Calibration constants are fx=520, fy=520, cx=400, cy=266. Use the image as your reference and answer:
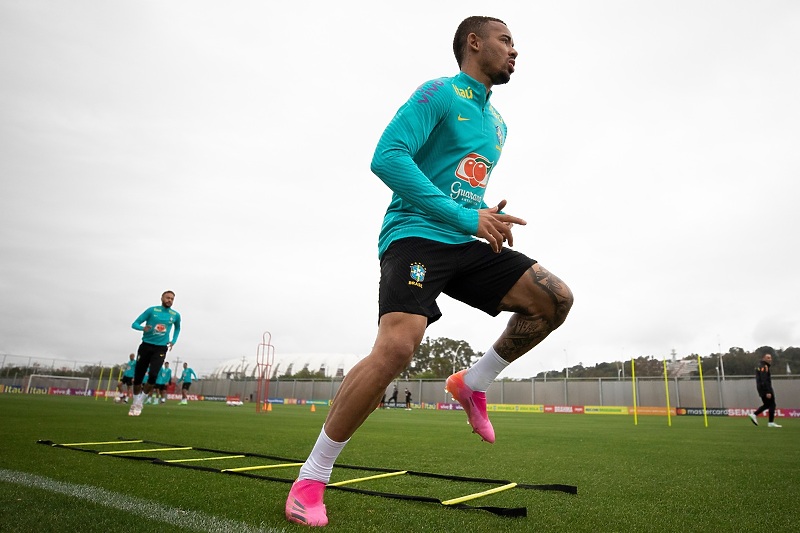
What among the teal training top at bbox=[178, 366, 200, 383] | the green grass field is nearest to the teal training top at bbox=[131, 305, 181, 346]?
the green grass field

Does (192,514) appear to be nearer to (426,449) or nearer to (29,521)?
(29,521)

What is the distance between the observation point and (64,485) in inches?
107

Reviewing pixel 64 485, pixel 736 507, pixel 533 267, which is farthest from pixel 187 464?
pixel 736 507

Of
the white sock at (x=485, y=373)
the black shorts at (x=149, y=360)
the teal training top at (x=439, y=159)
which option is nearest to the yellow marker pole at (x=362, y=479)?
the white sock at (x=485, y=373)

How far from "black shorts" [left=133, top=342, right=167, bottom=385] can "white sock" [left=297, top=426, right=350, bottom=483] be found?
9352 mm

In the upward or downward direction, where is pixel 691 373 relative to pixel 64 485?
upward

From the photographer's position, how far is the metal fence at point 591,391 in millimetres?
28078

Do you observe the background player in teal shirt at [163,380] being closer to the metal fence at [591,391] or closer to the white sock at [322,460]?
the metal fence at [591,391]

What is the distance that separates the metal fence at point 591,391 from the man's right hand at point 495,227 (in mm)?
27640

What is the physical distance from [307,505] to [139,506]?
78 cm

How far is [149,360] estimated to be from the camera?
10.6 metres

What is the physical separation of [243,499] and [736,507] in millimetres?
2524

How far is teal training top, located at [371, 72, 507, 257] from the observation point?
2.37 m

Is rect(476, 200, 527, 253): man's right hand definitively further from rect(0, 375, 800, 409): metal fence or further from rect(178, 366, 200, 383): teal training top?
→ rect(0, 375, 800, 409): metal fence
